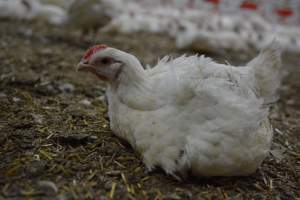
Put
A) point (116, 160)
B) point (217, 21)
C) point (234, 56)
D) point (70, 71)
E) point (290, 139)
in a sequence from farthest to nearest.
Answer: point (217, 21), point (234, 56), point (70, 71), point (290, 139), point (116, 160)

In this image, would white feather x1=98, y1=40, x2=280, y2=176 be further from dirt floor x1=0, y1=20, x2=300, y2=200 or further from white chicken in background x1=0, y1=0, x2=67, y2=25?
white chicken in background x1=0, y1=0, x2=67, y2=25

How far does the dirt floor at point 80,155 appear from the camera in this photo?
1.68 meters

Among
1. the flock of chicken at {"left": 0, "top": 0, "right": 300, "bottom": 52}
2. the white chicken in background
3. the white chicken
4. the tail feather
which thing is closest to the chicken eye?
the white chicken

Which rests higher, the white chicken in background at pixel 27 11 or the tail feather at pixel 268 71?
the tail feather at pixel 268 71

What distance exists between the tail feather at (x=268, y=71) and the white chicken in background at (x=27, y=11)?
5592 mm

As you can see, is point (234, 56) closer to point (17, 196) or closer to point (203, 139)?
point (203, 139)

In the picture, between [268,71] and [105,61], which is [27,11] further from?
[268,71]

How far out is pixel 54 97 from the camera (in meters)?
2.92

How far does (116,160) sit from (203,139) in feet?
1.70

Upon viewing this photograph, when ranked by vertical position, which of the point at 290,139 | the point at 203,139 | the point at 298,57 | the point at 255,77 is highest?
the point at 255,77

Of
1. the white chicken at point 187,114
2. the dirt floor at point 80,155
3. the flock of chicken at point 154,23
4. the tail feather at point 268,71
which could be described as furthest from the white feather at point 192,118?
the flock of chicken at point 154,23

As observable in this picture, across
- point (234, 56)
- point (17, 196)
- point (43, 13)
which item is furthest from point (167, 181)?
point (43, 13)

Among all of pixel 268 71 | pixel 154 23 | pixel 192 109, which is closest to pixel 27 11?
pixel 154 23

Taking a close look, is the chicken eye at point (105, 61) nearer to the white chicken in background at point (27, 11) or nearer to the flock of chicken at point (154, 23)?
the flock of chicken at point (154, 23)
